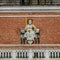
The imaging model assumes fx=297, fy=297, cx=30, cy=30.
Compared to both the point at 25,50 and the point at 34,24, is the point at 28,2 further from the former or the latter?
the point at 25,50

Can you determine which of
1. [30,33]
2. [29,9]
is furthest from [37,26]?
[29,9]

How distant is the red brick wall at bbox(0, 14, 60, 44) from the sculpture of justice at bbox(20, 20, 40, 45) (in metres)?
0.21

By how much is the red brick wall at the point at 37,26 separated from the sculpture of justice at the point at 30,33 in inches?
8.2

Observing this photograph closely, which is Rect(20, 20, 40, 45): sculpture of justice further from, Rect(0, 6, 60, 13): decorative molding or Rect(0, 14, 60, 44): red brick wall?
Rect(0, 6, 60, 13): decorative molding

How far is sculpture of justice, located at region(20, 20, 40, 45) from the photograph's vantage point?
9883mm

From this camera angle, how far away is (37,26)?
10234mm

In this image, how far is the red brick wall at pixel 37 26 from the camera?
10.2 metres

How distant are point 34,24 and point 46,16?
1.64 ft

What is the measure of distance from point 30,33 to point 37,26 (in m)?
0.49

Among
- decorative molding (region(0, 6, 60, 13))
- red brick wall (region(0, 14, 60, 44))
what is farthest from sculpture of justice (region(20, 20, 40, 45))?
decorative molding (region(0, 6, 60, 13))

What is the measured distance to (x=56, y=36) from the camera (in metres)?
10.2

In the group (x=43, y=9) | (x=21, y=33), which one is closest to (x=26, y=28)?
(x=21, y=33)

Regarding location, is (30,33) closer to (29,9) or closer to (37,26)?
(37,26)

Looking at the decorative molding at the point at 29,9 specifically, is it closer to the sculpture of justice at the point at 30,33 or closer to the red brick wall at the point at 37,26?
the red brick wall at the point at 37,26
